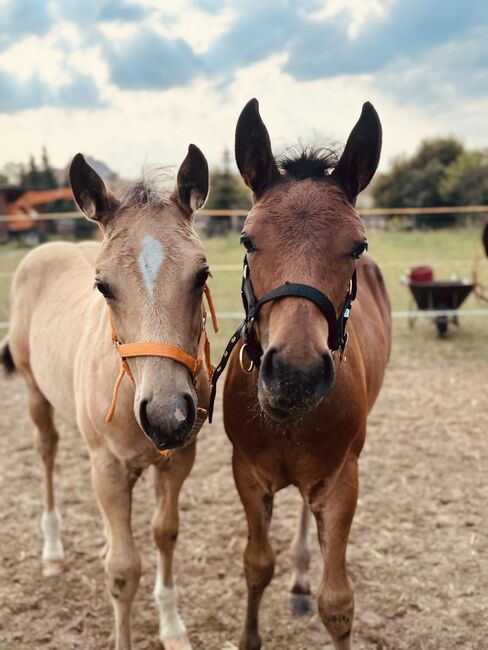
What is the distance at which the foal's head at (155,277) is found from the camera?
6.05ft

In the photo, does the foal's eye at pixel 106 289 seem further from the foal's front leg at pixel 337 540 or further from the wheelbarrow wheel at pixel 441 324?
the wheelbarrow wheel at pixel 441 324

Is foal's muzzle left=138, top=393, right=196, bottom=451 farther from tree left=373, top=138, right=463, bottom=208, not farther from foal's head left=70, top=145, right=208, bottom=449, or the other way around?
tree left=373, top=138, right=463, bottom=208

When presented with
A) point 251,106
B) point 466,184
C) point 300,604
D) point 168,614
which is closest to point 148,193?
point 251,106

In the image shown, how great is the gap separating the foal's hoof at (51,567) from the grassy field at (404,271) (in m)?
4.58

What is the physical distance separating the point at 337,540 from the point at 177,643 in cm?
107

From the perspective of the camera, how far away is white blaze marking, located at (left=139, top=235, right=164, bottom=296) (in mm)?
1957

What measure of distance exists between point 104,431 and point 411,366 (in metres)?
5.49

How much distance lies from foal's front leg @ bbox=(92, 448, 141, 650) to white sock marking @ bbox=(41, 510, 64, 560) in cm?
105

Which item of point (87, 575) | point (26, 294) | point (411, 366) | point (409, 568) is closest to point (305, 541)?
point (409, 568)

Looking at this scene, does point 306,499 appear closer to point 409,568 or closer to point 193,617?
point 193,617

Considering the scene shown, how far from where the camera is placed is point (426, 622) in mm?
2861

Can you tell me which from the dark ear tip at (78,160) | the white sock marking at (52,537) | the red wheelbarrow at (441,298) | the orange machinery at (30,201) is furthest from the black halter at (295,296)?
the orange machinery at (30,201)

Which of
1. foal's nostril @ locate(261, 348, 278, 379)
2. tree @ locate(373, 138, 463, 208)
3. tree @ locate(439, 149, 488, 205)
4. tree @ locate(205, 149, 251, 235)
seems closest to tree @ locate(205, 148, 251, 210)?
tree @ locate(205, 149, 251, 235)

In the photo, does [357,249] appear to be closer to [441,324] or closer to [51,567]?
[51,567]
